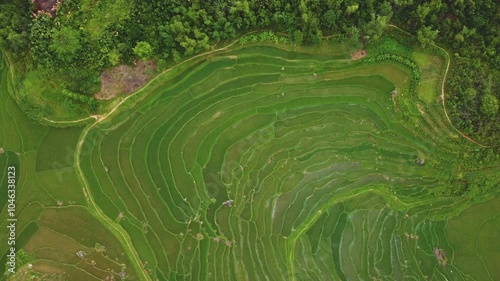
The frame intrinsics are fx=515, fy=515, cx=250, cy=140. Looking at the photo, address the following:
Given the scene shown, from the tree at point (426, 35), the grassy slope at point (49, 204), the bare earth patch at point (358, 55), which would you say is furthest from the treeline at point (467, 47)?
the grassy slope at point (49, 204)

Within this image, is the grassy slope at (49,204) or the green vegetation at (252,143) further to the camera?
the green vegetation at (252,143)

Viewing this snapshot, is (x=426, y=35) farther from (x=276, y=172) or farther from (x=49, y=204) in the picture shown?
(x=49, y=204)

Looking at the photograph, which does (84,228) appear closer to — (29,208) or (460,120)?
(29,208)

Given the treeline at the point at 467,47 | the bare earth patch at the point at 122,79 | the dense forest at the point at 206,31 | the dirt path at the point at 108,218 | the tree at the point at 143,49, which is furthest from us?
the bare earth patch at the point at 122,79

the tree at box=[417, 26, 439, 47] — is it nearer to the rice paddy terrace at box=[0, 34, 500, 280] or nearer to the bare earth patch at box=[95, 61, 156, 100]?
the rice paddy terrace at box=[0, 34, 500, 280]

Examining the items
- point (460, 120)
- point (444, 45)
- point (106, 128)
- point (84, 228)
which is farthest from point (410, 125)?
point (84, 228)

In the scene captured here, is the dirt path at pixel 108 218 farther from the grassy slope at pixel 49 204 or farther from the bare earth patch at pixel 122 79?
the bare earth patch at pixel 122 79

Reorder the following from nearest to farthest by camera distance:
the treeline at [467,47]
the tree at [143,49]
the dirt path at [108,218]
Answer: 1. the dirt path at [108,218]
2. the tree at [143,49]
3. the treeline at [467,47]
